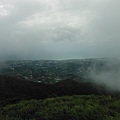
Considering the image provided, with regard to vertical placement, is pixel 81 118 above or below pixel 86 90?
above

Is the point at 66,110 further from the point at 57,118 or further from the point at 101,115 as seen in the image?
the point at 101,115

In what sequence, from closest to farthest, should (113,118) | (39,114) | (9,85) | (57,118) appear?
1. (113,118)
2. (57,118)
3. (39,114)
4. (9,85)

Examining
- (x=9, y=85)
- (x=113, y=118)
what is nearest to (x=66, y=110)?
(x=113, y=118)

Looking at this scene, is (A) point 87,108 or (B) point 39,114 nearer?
(A) point 87,108

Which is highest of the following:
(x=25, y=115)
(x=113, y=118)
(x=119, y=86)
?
(x=113, y=118)

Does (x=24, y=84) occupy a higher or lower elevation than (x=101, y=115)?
lower

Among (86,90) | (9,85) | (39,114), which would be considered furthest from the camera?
(9,85)

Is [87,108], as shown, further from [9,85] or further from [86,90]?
[9,85]

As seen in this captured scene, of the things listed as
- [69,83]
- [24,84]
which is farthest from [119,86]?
[24,84]

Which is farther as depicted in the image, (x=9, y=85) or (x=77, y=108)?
(x=9, y=85)
